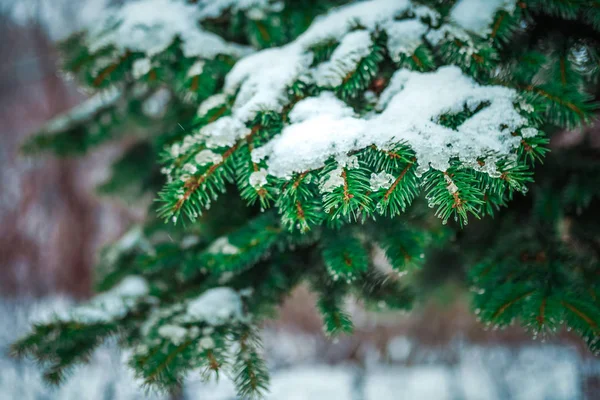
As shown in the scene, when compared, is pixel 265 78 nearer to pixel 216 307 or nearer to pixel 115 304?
pixel 216 307

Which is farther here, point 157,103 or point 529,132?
point 157,103

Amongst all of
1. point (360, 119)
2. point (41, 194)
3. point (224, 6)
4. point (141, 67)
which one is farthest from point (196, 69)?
point (41, 194)

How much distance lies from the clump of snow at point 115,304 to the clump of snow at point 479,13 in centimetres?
130

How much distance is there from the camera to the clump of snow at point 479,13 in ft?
3.02

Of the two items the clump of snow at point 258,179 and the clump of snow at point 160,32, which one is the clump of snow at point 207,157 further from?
the clump of snow at point 160,32

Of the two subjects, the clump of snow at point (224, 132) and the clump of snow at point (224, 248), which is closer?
the clump of snow at point (224, 132)

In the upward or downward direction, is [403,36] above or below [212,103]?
above

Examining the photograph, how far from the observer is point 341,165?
2.42 feet

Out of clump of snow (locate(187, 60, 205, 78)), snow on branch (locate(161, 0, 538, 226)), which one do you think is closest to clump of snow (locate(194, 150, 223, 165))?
snow on branch (locate(161, 0, 538, 226))

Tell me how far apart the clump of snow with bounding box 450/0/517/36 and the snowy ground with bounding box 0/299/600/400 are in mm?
2426

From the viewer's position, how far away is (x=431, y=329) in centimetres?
328

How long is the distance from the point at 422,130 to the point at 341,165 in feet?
0.67

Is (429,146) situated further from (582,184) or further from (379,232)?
(582,184)

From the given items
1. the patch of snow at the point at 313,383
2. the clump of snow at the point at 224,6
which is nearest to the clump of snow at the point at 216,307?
the clump of snow at the point at 224,6
